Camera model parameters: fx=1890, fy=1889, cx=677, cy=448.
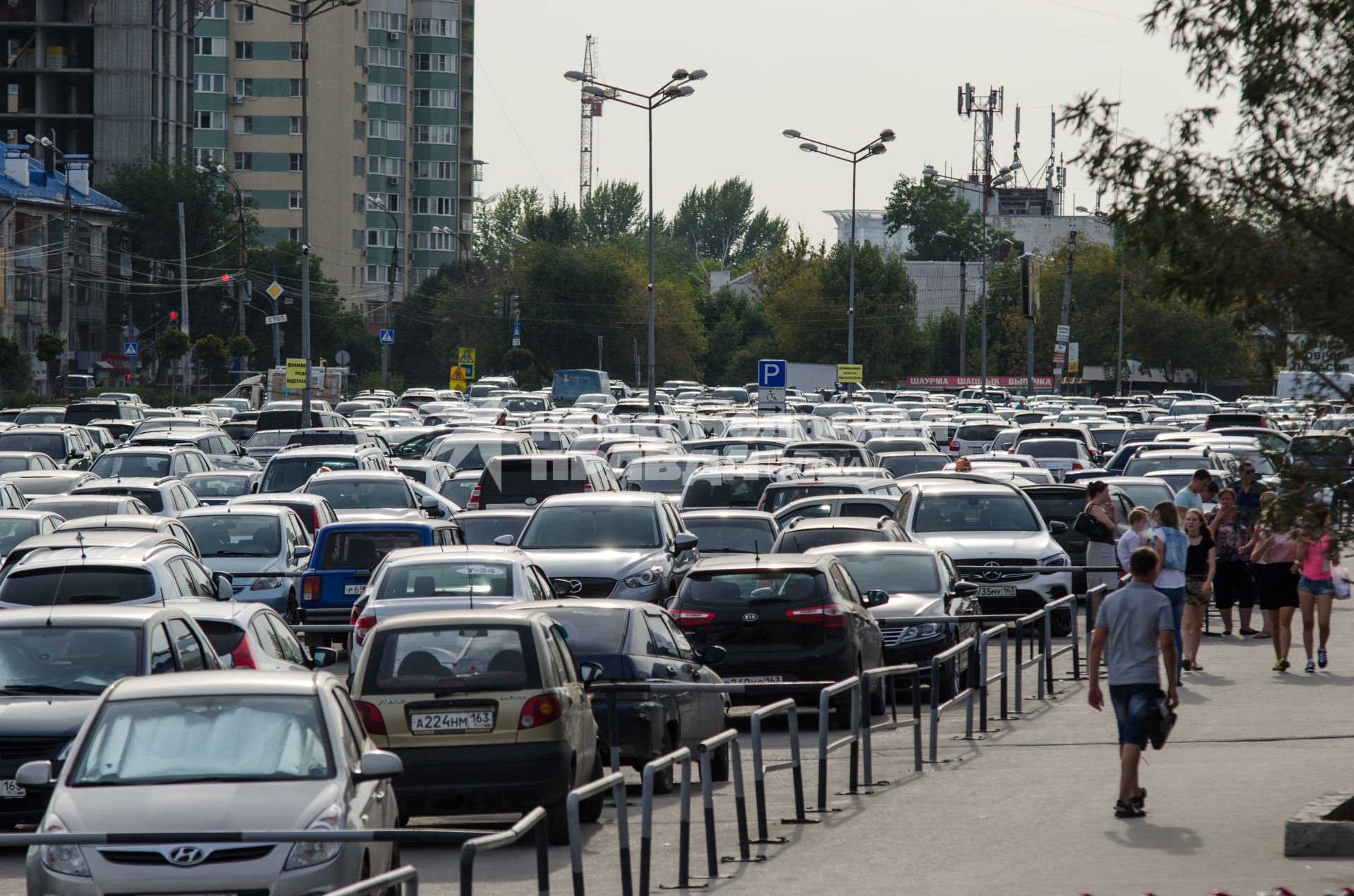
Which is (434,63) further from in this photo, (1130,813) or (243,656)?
(1130,813)

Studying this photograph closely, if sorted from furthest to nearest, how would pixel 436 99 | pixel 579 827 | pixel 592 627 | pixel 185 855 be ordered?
pixel 436 99 → pixel 592 627 → pixel 579 827 → pixel 185 855

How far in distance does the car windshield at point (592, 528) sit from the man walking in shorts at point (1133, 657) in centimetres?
873

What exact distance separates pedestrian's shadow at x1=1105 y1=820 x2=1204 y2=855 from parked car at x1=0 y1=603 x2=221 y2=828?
5827 mm

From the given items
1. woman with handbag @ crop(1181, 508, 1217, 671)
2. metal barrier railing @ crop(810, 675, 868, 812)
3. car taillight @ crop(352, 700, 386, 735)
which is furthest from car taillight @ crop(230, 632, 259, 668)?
woman with handbag @ crop(1181, 508, 1217, 671)

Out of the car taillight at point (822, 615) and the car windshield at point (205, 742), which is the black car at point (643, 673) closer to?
the car taillight at point (822, 615)

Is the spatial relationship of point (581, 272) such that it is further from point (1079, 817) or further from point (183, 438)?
point (1079, 817)

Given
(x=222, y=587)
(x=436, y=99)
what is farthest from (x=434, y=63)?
(x=222, y=587)

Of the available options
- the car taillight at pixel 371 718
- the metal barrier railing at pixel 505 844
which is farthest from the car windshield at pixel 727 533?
the metal barrier railing at pixel 505 844

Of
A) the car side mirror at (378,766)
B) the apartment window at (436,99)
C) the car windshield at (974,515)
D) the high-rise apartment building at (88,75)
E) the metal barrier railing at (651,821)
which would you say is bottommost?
the metal barrier railing at (651,821)

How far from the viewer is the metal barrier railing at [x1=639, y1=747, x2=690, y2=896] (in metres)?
8.71

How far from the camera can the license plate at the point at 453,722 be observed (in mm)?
10898

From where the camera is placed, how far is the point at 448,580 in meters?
16.0

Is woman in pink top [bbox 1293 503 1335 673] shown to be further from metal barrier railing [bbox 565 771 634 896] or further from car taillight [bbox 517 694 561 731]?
metal barrier railing [bbox 565 771 634 896]

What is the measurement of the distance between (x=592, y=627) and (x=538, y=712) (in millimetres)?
2422
